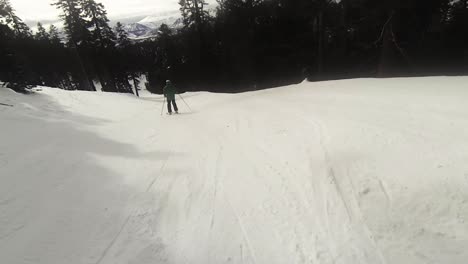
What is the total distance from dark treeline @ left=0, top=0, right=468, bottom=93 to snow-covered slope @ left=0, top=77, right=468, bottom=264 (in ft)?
42.5

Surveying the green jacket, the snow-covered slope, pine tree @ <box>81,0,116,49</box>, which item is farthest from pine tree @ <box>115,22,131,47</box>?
the snow-covered slope

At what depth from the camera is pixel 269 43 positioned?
104 feet

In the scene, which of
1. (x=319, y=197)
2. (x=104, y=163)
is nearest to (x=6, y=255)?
(x=104, y=163)

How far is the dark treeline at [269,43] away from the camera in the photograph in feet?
66.6

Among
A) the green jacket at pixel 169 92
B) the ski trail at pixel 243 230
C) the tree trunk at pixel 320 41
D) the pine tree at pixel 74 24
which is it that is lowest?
the ski trail at pixel 243 230

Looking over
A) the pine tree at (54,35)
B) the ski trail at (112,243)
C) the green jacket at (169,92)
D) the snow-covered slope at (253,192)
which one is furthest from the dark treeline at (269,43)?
the ski trail at (112,243)

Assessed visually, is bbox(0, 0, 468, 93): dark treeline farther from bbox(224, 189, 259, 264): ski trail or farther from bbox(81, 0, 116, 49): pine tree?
bbox(224, 189, 259, 264): ski trail

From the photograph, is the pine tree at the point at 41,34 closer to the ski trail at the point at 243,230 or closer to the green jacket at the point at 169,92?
the green jacket at the point at 169,92

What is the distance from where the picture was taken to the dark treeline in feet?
66.6

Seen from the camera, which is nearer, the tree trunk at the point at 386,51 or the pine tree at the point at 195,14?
the tree trunk at the point at 386,51

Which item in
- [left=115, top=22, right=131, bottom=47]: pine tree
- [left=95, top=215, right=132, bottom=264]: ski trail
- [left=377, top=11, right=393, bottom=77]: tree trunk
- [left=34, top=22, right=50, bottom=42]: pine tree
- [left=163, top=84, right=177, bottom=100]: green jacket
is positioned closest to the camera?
[left=95, top=215, right=132, bottom=264]: ski trail

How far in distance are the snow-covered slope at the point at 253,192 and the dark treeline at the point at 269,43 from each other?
510 inches

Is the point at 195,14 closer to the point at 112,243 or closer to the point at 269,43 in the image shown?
the point at 269,43

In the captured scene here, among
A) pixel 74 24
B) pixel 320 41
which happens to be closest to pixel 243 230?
pixel 320 41
